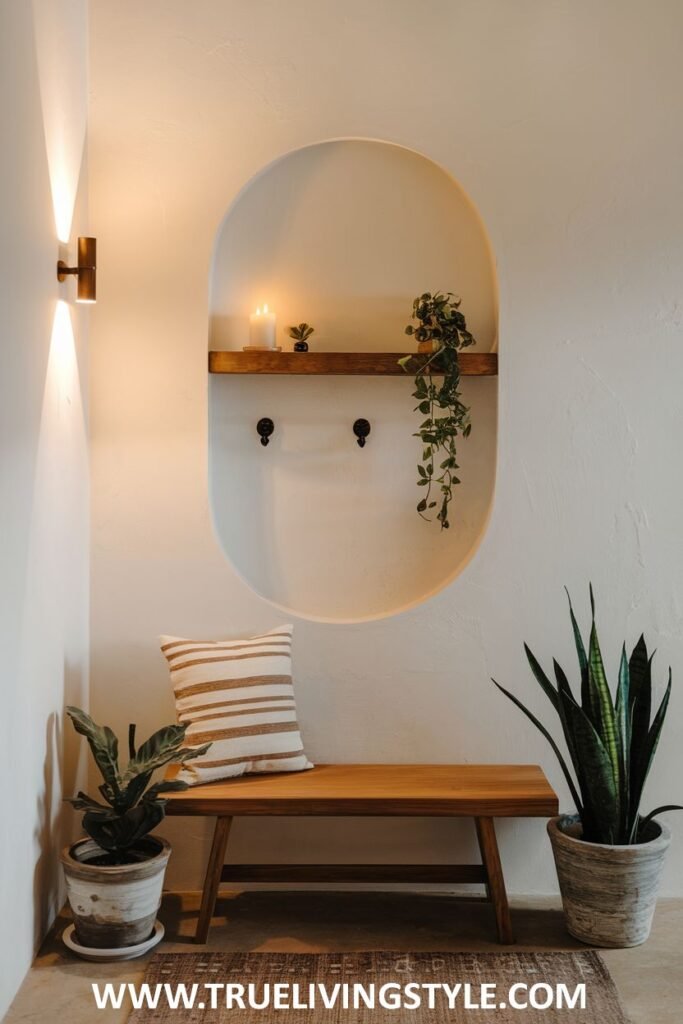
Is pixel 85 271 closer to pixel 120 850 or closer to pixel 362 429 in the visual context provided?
pixel 362 429

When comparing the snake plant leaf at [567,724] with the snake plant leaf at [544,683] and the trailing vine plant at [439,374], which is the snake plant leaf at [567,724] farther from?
the trailing vine plant at [439,374]

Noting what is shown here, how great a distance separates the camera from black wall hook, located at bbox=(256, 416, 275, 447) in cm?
351

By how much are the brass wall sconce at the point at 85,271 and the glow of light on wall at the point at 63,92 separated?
0.28ft

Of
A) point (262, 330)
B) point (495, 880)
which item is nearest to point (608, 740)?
point (495, 880)

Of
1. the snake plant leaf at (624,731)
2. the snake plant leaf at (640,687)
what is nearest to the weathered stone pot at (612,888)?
the snake plant leaf at (624,731)

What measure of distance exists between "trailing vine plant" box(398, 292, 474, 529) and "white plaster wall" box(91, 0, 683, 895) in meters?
0.15

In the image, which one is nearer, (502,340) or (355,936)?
(355,936)

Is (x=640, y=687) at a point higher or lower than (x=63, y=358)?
lower

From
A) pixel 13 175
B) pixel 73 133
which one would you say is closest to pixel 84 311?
pixel 73 133

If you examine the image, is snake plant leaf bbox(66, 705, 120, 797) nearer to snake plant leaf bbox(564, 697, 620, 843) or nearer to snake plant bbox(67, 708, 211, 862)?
snake plant bbox(67, 708, 211, 862)

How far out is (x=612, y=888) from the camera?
9.67 feet

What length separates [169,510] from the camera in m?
3.39

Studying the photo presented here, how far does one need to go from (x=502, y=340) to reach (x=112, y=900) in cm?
192

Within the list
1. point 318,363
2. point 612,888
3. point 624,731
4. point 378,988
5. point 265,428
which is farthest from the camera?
point 265,428
